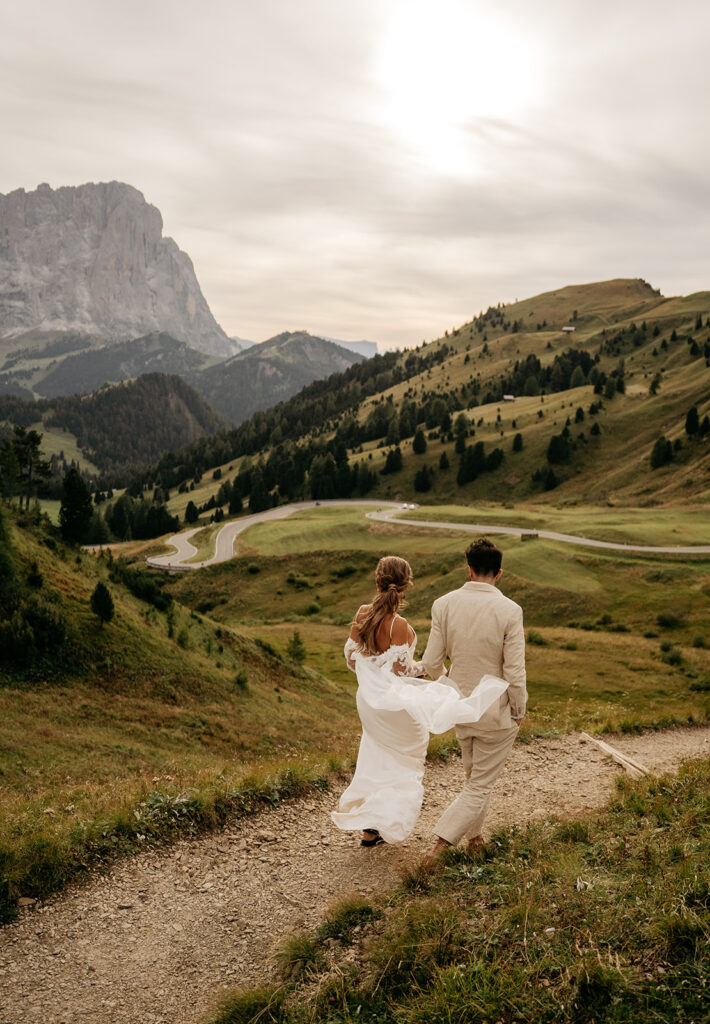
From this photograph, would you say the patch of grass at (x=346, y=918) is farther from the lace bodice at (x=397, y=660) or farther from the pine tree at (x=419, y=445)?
the pine tree at (x=419, y=445)

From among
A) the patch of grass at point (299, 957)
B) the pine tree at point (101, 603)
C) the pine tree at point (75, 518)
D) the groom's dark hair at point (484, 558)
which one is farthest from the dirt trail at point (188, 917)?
the pine tree at point (75, 518)

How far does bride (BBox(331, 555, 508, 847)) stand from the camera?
28.5ft

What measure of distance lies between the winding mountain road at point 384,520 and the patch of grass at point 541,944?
199ft

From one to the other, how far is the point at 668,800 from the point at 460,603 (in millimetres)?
5165

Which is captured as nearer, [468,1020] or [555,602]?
[468,1020]

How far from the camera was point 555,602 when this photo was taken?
53906 millimetres

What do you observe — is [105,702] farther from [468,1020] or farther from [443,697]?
[468,1020]

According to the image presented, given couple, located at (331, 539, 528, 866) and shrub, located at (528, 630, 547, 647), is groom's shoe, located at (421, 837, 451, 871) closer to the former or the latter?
couple, located at (331, 539, 528, 866)

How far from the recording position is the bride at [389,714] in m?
8.69

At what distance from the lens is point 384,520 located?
97.2 m

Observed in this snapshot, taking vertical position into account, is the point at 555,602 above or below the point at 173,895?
below

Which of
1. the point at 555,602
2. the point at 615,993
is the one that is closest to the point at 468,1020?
the point at 615,993

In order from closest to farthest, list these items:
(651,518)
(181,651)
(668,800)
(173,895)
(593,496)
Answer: (173,895) → (668,800) → (181,651) → (651,518) → (593,496)

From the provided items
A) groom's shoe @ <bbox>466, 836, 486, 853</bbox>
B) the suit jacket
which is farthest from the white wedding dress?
groom's shoe @ <bbox>466, 836, 486, 853</bbox>
